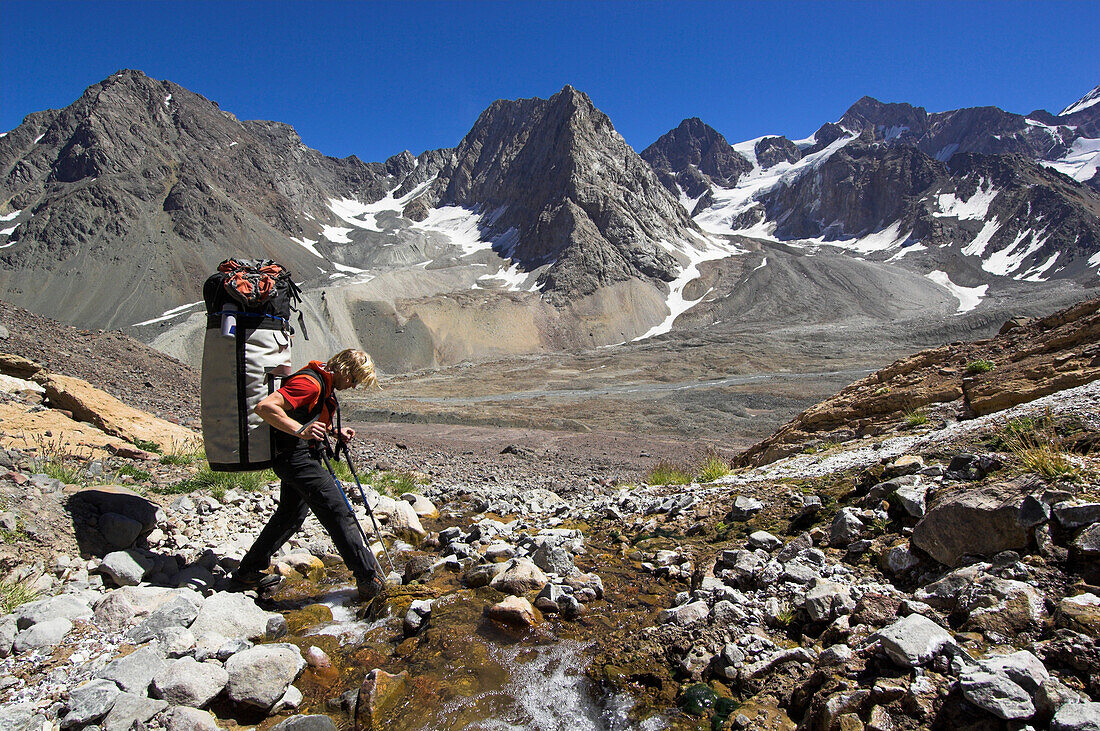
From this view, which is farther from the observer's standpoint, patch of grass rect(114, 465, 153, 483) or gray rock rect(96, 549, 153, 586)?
patch of grass rect(114, 465, 153, 483)

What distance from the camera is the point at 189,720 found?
2709mm

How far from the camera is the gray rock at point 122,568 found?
4.04 metres

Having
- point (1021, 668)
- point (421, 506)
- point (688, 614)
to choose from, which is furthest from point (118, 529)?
point (1021, 668)

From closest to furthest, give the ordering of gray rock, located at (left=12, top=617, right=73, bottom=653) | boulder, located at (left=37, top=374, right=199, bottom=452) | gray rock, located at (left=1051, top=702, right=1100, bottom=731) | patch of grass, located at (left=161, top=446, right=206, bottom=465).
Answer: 1. gray rock, located at (left=1051, top=702, right=1100, bottom=731)
2. gray rock, located at (left=12, top=617, right=73, bottom=653)
3. patch of grass, located at (left=161, top=446, right=206, bottom=465)
4. boulder, located at (left=37, top=374, right=199, bottom=452)

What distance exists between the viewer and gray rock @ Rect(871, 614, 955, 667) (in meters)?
2.64

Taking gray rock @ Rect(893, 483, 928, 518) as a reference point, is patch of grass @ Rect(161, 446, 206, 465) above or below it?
above

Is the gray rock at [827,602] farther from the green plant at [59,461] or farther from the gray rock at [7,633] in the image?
the green plant at [59,461]

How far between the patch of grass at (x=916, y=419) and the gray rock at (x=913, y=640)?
6.24m

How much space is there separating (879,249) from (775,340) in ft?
346

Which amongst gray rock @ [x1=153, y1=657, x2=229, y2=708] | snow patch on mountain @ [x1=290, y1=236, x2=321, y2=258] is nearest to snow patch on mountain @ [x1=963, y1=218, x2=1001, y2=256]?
snow patch on mountain @ [x1=290, y1=236, x2=321, y2=258]

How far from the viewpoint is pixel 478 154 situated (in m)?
188

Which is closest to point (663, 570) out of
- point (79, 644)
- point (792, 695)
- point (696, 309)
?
point (792, 695)

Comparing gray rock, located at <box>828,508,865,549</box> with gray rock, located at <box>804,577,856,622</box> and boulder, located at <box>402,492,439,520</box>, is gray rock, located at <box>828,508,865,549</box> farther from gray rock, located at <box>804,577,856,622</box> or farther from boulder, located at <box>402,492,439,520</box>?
boulder, located at <box>402,492,439,520</box>

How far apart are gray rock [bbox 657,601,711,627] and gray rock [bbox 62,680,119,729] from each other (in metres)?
3.24
